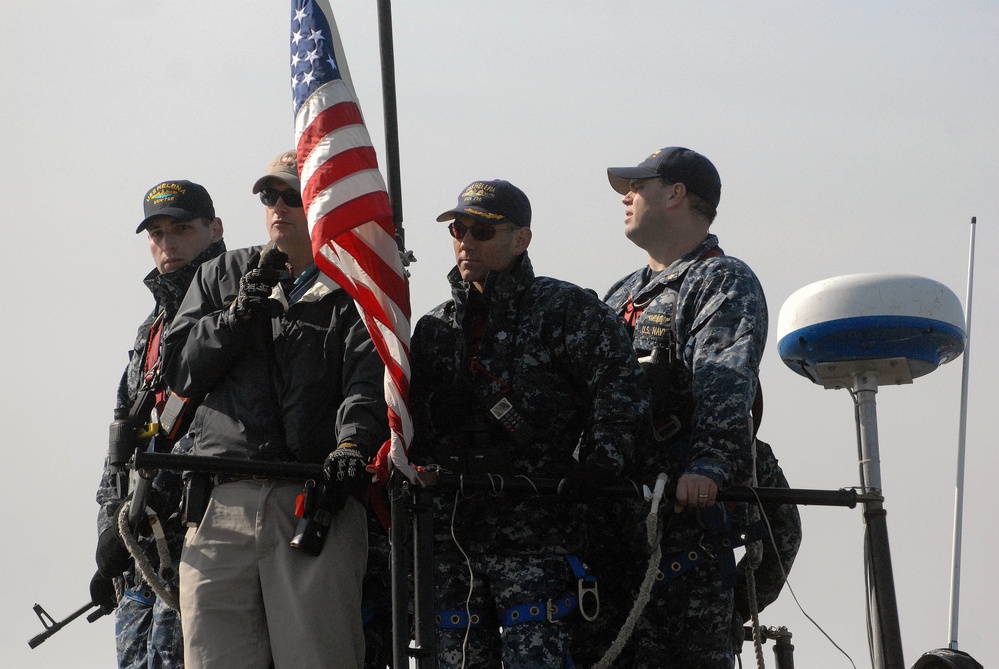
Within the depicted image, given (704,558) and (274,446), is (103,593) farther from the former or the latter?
(704,558)

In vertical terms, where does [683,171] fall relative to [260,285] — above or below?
above

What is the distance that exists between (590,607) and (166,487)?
6.44 ft

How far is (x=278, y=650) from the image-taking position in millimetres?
5480

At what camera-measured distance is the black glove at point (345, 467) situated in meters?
5.36

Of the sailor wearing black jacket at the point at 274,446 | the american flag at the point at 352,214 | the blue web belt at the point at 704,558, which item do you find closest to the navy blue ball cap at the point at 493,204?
the american flag at the point at 352,214

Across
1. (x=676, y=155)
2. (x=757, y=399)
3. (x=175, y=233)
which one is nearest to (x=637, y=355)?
(x=757, y=399)

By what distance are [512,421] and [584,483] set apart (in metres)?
0.51

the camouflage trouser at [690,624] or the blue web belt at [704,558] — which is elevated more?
the blue web belt at [704,558]

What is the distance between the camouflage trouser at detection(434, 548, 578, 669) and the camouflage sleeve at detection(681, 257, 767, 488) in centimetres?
71

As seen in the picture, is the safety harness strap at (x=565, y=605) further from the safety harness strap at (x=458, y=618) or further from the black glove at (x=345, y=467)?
the black glove at (x=345, y=467)

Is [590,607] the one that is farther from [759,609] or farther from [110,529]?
[110,529]

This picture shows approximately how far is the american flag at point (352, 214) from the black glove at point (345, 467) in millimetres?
77

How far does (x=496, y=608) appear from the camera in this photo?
18.5ft

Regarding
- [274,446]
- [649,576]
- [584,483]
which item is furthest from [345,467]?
[649,576]
